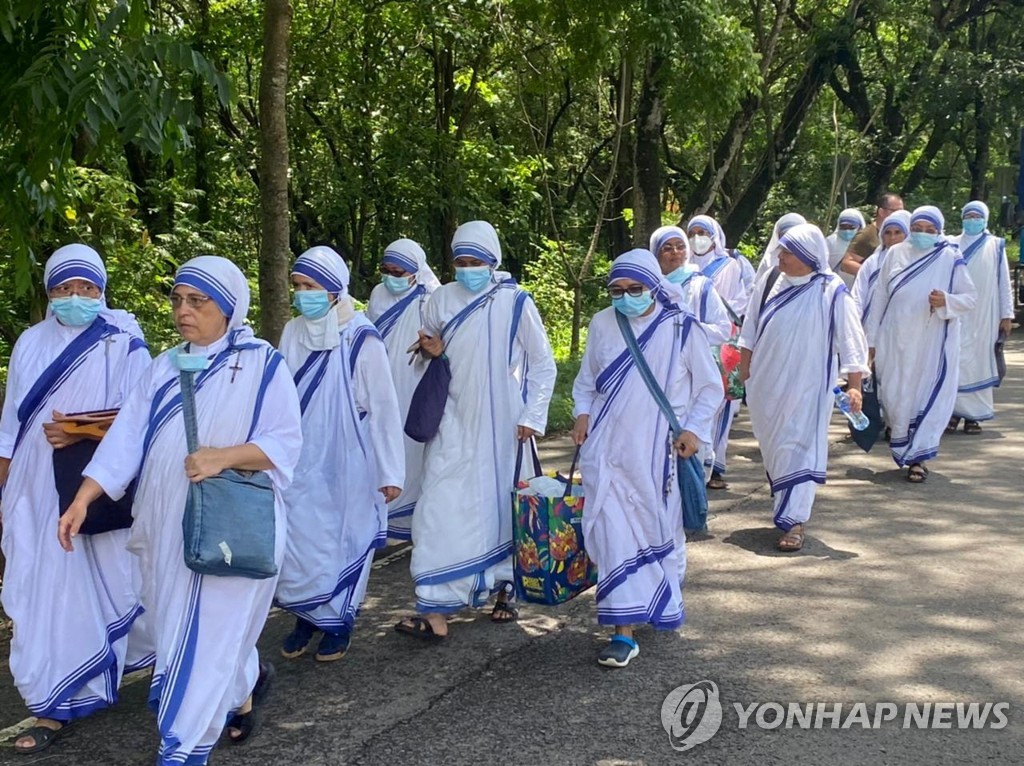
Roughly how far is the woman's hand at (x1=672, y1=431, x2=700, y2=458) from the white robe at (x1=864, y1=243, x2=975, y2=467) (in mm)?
4319

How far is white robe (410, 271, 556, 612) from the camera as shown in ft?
19.4

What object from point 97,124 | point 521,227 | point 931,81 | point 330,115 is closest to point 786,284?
point 97,124

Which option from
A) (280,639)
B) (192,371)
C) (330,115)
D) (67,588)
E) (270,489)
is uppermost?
(330,115)

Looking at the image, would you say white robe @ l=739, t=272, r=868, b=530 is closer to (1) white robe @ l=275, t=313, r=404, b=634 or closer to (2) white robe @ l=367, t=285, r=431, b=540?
(2) white robe @ l=367, t=285, r=431, b=540

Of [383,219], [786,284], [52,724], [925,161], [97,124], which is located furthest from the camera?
[925,161]

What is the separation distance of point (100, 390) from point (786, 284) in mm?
4275

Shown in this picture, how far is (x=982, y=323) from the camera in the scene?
38.4ft

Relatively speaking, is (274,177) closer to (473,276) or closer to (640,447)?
(473,276)

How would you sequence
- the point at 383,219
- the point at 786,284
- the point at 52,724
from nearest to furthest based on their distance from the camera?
the point at 52,724, the point at 786,284, the point at 383,219

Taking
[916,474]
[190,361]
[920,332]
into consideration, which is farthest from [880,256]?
[190,361]

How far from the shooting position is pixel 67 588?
4.98m

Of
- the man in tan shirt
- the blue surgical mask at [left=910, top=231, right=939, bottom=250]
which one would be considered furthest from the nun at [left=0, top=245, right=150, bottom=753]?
the man in tan shirt

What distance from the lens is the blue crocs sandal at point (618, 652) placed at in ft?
17.8

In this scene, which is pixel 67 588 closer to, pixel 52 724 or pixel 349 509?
pixel 52 724
